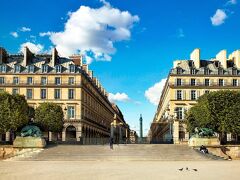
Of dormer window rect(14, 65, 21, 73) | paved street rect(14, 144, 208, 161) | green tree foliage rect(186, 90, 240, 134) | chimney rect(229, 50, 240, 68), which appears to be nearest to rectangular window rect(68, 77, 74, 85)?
dormer window rect(14, 65, 21, 73)

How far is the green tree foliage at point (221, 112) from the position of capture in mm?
57438

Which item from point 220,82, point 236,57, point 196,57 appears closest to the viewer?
point 220,82

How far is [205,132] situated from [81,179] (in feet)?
97.3

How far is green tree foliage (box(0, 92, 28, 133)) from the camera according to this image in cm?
5719

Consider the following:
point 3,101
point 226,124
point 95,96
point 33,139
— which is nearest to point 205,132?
point 226,124

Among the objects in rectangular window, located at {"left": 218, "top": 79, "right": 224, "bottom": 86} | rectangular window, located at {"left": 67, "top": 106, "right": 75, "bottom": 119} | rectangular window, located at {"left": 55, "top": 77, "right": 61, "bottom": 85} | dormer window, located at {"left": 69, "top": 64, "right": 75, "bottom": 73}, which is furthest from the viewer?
rectangular window, located at {"left": 218, "top": 79, "right": 224, "bottom": 86}

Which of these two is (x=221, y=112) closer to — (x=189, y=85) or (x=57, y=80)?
(x=189, y=85)

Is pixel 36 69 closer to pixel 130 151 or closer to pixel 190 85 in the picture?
pixel 190 85

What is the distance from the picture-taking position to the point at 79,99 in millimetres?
77875

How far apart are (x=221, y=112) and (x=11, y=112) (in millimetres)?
29870

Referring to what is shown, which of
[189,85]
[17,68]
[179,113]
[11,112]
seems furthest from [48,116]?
[189,85]

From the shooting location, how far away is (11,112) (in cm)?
5781

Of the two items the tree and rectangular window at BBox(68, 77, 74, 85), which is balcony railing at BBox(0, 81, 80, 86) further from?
the tree

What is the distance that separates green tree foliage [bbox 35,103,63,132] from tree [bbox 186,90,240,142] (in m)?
23.7
